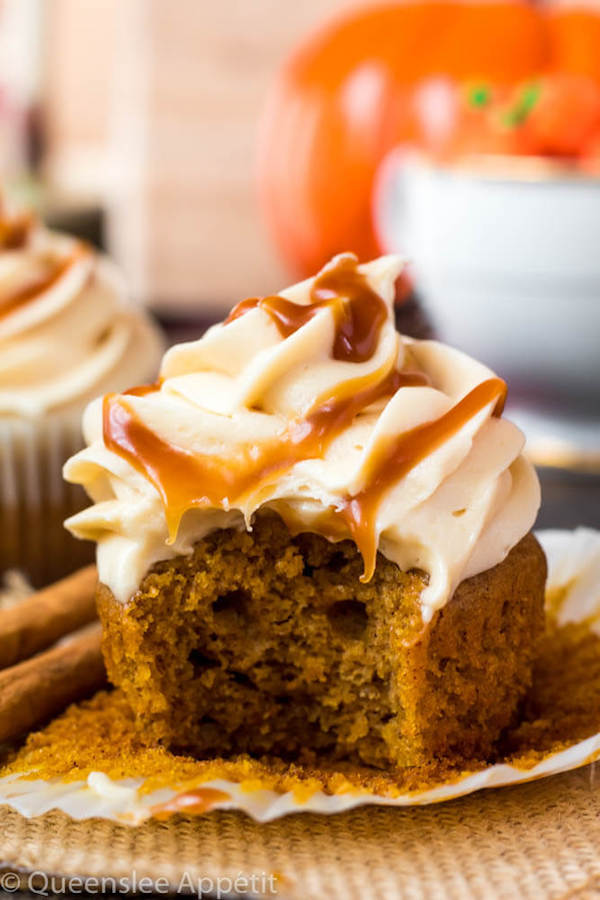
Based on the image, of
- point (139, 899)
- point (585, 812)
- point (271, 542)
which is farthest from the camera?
point (271, 542)

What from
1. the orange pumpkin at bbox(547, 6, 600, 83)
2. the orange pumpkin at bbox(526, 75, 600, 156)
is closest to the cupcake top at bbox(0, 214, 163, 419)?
the orange pumpkin at bbox(526, 75, 600, 156)

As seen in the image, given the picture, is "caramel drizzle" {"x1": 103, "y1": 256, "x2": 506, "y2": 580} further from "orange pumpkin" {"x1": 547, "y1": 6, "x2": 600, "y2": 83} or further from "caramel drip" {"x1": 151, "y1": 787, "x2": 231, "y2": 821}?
"orange pumpkin" {"x1": 547, "y1": 6, "x2": 600, "y2": 83}

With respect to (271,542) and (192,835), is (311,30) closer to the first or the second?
(271,542)

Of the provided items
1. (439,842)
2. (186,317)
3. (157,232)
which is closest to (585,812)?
(439,842)

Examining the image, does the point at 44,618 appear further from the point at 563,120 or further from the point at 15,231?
the point at 563,120

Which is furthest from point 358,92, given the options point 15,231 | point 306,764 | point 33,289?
point 306,764

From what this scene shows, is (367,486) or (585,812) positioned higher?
(367,486)
